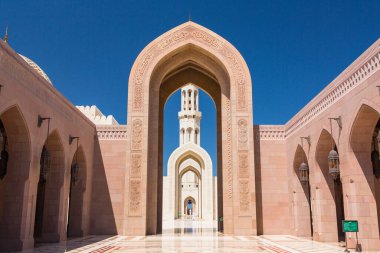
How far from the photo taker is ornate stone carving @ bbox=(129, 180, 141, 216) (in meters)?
14.0

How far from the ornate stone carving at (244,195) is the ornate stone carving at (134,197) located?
3587 mm

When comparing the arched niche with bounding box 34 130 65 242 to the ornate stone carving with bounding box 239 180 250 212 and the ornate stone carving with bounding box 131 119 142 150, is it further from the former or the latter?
the ornate stone carving with bounding box 239 180 250 212

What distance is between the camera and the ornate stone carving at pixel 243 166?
14.3 m

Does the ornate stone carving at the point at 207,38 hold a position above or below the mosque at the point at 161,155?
above

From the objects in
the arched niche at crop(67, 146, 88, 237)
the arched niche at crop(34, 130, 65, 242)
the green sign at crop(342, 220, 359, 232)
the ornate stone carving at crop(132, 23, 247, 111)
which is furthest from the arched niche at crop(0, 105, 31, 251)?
the green sign at crop(342, 220, 359, 232)

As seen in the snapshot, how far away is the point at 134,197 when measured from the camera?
14070 mm

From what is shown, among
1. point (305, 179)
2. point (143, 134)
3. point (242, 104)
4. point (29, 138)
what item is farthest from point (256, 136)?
point (29, 138)

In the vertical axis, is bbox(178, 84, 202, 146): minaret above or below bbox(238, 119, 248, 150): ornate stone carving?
above

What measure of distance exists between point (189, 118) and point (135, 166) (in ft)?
79.6

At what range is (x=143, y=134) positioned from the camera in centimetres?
1462

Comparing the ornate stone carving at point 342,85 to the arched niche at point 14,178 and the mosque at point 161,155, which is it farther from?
the arched niche at point 14,178

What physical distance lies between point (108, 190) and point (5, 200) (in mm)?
5826

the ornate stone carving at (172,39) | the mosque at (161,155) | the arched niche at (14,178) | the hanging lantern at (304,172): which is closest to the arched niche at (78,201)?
the mosque at (161,155)

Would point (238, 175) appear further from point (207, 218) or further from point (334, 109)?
point (207, 218)
